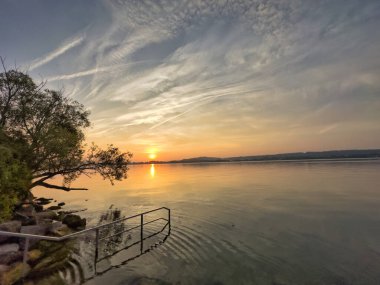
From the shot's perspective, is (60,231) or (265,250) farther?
(60,231)

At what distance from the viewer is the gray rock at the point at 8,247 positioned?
1253cm

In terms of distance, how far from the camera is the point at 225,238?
20922 mm

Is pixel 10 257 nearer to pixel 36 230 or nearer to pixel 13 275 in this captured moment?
pixel 13 275

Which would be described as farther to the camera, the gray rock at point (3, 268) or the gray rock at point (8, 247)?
the gray rock at point (8, 247)

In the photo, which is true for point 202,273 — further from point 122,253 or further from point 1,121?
point 1,121

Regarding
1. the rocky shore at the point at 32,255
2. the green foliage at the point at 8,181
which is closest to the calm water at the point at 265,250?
the rocky shore at the point at 32,255

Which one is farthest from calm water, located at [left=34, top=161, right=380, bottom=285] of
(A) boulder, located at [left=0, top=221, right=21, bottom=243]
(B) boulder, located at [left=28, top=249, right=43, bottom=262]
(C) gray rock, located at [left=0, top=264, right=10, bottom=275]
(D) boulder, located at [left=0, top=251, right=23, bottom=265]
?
(A) boulder, located at [left=0, top=221, right=21, bottom=243]

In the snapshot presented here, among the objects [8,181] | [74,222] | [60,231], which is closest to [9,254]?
[8,181]

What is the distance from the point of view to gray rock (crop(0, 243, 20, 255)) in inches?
493

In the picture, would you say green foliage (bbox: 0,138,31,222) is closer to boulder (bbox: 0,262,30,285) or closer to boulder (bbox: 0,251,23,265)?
boulder (bbox: 0,251,23,265)

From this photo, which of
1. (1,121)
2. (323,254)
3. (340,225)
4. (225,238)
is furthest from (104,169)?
(340,225)

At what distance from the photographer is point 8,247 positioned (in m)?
13.1

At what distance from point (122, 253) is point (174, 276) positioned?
4.90 m

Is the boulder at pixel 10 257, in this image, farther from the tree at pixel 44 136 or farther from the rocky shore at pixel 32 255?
the tree at pixel 44 136
